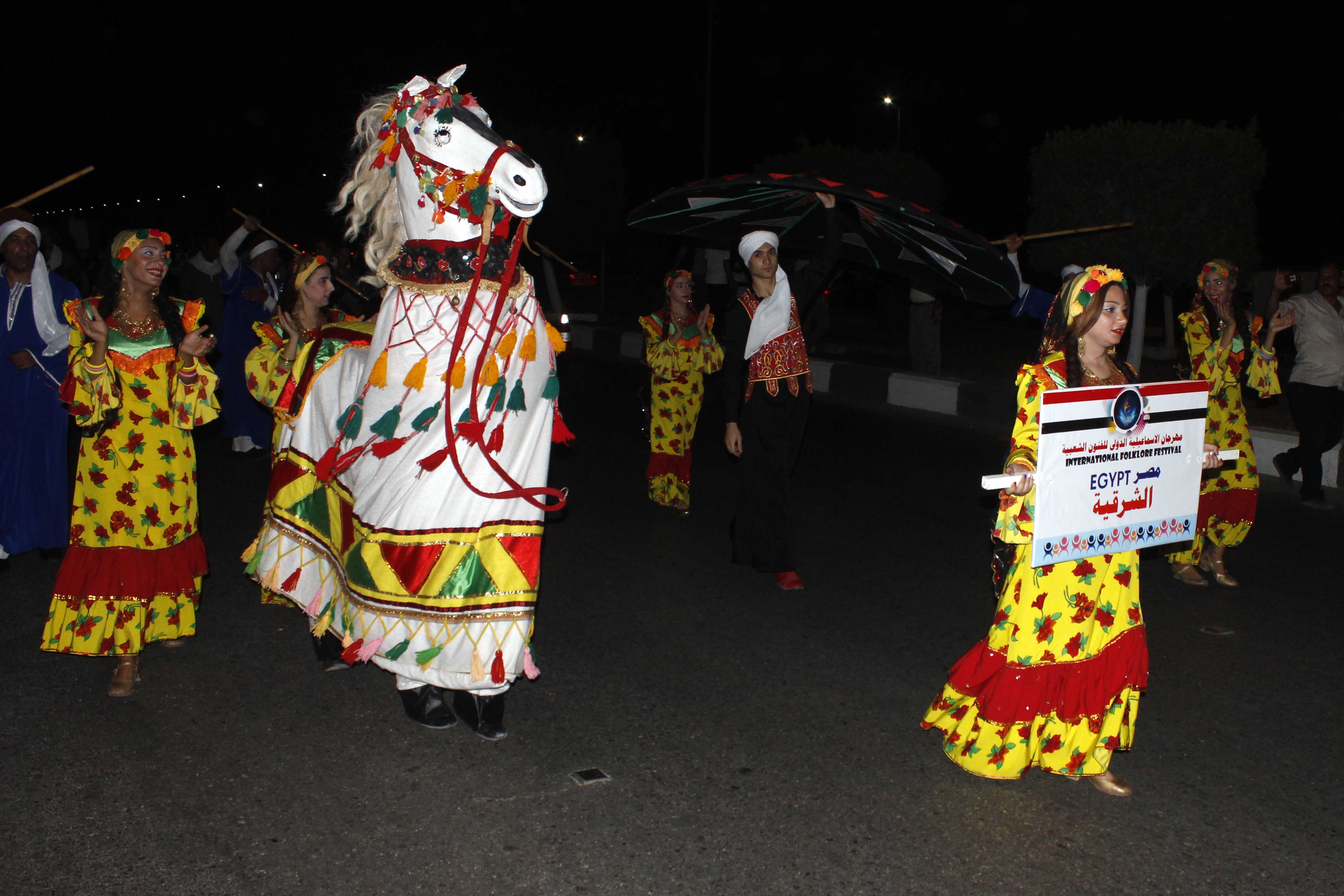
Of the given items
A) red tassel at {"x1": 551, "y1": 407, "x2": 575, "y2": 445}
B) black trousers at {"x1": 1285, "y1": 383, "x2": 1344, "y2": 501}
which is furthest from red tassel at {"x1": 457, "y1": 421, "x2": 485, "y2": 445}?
black trousers at {"x1": 1285, "y1": 383, "x2": 1344, "y2": 501}

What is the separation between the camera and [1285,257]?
25.5m

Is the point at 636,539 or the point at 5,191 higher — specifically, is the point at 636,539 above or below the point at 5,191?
below

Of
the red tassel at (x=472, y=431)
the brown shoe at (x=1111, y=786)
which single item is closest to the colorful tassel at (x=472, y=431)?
the red tassel at (x=472, y=431)

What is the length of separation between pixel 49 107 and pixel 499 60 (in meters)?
11.3

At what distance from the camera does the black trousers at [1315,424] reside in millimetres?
8430

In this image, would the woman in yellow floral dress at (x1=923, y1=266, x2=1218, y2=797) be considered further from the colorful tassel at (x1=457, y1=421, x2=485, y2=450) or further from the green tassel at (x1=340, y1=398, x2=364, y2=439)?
the green tassel at (x1=340, y1=398, x2=364, y2=439)

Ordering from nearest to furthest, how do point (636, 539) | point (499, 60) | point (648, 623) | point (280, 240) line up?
1. point (648, 623)
2. point (280, 240)
3. point (636, 539)
4. point (499, 60)

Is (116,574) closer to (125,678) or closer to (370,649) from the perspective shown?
(125,678)

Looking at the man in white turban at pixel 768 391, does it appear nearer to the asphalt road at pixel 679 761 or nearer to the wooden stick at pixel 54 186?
the asphalt road at pixel 679 761

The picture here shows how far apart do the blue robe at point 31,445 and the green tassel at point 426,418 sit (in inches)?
127

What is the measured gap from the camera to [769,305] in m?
6.17

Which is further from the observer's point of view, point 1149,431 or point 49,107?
point 49,107

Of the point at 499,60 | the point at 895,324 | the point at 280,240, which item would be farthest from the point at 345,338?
the point at 499,60

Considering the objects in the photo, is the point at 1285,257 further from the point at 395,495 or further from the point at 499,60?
the point at 395,495
